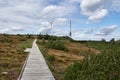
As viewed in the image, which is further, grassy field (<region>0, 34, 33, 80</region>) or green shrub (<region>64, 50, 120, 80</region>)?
grassy field (<region>0, 34, 33, 80</region>)

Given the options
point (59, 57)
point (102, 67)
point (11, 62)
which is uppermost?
point (102, 67)

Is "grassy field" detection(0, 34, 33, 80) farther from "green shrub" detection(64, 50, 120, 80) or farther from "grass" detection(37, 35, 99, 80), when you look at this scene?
"green shrub" detection(64, 50, 120, 80)

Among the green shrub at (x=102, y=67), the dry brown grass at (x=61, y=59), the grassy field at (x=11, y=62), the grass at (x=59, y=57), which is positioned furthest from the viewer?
the grass at (x=59, y=57)

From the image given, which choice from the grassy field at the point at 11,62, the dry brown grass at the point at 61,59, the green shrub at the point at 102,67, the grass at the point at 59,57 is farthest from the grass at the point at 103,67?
the grassy field at the point at 11,62

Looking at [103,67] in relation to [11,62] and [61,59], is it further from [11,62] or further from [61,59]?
[61,59]

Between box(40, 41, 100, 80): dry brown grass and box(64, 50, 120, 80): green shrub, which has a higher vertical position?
box(64, 50, 120, 80): green shrub

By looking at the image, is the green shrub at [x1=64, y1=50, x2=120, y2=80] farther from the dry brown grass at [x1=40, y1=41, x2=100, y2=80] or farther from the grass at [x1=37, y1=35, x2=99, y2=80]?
the grass at [x1=37, y1=35, x2=99, y2=80]

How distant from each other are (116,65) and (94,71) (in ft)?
3.54

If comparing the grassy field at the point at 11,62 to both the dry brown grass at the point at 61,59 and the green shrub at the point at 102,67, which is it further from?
the green shrub at the point at 102,67

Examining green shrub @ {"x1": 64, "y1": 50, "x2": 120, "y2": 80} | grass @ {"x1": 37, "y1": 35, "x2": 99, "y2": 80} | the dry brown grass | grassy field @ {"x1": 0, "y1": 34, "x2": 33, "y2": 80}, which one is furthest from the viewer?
grass @ {"x1": 37, "y1": 35, "x2": 99, "y2": 80}

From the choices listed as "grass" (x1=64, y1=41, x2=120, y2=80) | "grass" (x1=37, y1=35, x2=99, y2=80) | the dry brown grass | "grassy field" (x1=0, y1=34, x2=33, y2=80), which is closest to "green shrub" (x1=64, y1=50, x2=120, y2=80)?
"grass" (x1=64, y1=41, x2=120, y2=80)

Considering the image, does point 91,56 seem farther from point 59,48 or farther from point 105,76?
point 59,48

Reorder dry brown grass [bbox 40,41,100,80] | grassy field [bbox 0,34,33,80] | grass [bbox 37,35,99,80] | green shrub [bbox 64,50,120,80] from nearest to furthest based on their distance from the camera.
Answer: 1. green shrub [bbox 64,50,120,80]
2. grassy field [bbox 0,34,33,80]
3. dry brown grass [bbox 40,41,100,80]
4. grass [bbox 37,35,99,80]

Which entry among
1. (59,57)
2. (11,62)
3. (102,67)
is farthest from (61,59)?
(102,67)
